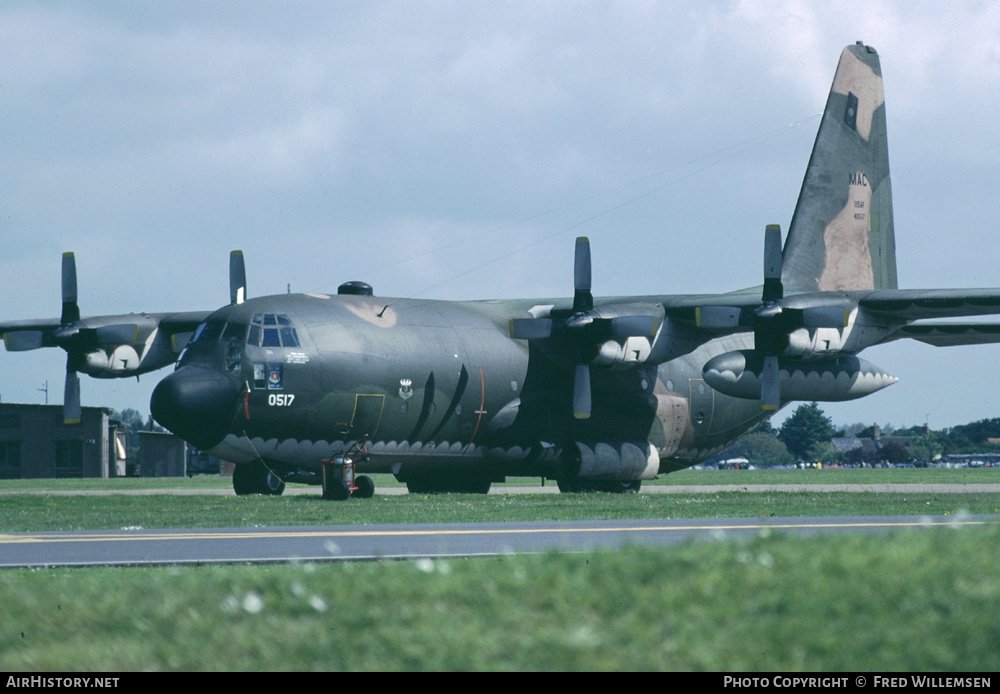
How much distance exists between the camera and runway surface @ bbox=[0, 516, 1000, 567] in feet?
43.9

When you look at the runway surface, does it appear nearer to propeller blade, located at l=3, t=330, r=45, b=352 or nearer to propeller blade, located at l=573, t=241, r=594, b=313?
propeller blade, located at l=573, t=241, r=594, b=313

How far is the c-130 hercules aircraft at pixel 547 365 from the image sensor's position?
94.8 feet

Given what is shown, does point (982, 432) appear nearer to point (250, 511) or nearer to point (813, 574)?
point (250, 511)

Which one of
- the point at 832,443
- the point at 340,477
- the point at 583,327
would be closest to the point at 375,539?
the point at 340,477

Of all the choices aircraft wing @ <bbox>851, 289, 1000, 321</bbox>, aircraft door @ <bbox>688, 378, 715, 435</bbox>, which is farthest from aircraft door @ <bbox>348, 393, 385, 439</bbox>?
aircraft wing @ <bbox>851, 289, 1000, 321</bbox>

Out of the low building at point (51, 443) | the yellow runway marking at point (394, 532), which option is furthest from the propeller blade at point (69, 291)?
the low building at point (51, 443)

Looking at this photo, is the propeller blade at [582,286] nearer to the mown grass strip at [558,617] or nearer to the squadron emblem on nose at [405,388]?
the squadron emblem on nose at [405,388]

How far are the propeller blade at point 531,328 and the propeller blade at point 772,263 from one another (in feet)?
19.4

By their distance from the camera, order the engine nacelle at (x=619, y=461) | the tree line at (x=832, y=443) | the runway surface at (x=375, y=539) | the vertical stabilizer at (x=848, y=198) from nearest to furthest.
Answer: the runway surface at (x=375, y=539)
the engine nacelle at (x=619, y=461)
the vertical stabilizer at (x=848, y=198)
the tree line at (x=832, y=443)

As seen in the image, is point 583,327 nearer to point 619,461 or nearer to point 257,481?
point 619,461

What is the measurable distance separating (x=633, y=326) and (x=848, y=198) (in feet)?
40.5

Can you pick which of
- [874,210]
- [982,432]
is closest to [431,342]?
[874,210]

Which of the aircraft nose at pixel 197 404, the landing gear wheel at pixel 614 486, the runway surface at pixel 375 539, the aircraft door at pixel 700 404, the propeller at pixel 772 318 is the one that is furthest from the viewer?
the aircraft door at pixel 700 404

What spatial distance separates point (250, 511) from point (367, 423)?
6.35 meters
